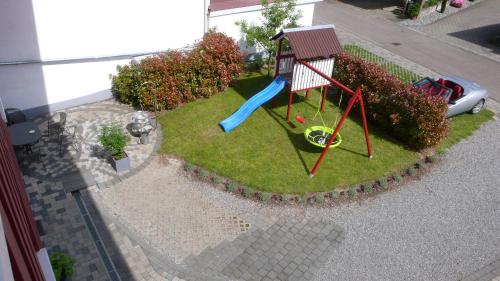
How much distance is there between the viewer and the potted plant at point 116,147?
12289mm

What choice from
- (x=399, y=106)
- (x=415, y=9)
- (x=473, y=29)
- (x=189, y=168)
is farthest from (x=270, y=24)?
(x=473, y=29)

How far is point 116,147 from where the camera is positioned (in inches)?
487

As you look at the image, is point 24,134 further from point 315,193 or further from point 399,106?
point 399,106

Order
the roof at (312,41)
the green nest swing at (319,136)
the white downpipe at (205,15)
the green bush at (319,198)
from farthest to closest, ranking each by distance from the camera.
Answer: the white downpipe at (205,15) → the roof at (312,41) → the green nest swing at (319,136) → the green bush at (319,198)

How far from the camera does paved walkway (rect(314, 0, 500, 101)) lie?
20.8m

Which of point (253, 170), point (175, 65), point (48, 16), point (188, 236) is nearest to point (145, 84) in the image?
point (175, 65)

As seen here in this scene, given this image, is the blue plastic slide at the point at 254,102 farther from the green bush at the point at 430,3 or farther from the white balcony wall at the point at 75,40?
the green bush at the point at 430,3

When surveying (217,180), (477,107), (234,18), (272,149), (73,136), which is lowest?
(217,180)

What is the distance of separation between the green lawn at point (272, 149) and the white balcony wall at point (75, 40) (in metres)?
2.84

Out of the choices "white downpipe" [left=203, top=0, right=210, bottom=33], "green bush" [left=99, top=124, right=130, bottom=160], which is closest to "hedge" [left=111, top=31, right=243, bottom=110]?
"white downpipe" [left=203, top=0, right=210, bottom=33]

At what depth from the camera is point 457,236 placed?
1136 cm

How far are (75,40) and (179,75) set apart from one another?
11.9 ft

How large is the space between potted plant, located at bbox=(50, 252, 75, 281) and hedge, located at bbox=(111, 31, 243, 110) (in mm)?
7222

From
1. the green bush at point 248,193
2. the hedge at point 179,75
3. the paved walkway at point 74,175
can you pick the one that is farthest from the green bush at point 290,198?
the hedge at point 179,75
